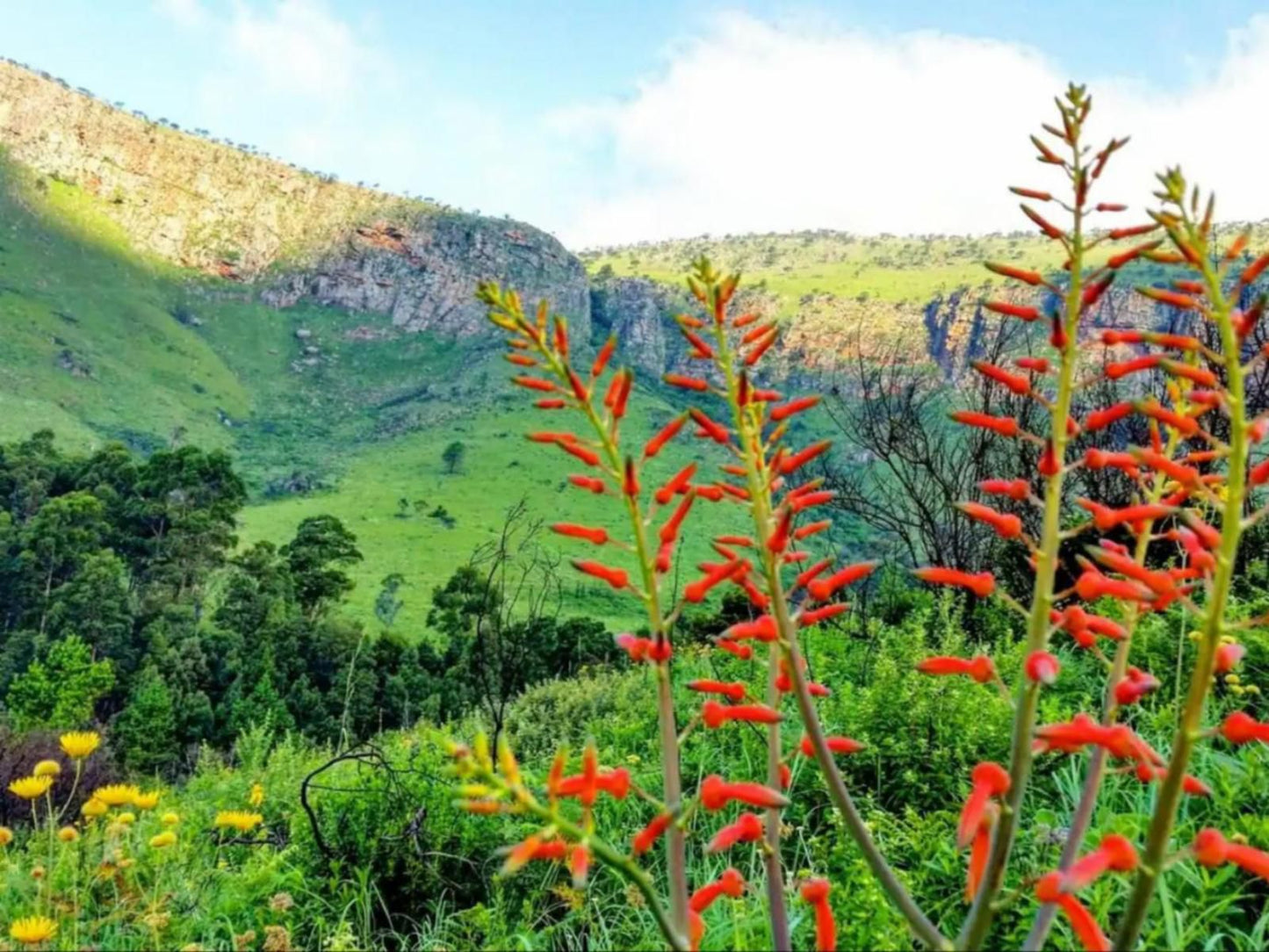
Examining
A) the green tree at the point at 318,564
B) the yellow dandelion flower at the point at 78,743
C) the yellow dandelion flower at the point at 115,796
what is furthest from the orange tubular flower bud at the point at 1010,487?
the green tree at the point at 318,564

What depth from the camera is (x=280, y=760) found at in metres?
8.16

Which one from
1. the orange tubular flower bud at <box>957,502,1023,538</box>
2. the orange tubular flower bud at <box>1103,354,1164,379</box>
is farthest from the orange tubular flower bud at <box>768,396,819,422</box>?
the orange tubular flower bud at <box>1103,354,1164,379</box>

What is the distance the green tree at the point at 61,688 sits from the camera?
3525 cm

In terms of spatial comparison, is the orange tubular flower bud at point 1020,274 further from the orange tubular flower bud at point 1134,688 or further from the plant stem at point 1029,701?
the orange tubular flower bud at point 1134,688

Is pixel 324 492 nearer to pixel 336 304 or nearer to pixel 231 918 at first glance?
pixel 336 304

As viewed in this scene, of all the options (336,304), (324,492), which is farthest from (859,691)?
(336,304)

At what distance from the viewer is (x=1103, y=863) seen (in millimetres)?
1408

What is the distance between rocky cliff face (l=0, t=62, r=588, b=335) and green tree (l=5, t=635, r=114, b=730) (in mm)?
122856

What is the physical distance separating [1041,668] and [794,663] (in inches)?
18.7

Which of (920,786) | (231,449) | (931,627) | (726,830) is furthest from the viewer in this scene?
(231,449)

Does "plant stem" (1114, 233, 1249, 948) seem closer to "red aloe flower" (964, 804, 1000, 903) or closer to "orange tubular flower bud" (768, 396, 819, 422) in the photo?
"red aloe flower" (964, 804, 1000, 903)

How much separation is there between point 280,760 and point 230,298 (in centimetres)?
16313

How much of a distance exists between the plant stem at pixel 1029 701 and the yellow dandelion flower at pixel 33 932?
298 cm

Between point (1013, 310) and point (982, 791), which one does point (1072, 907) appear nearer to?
point (982, 791)
